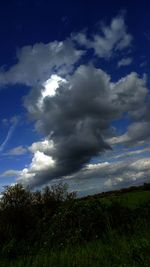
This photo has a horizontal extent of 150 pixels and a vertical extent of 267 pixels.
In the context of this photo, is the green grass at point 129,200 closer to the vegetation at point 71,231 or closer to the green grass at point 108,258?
the vegetation at point 71,231

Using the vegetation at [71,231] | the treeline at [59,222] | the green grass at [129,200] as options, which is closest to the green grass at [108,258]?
the vegetation at [71,231]

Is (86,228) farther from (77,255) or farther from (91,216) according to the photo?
(77,255)

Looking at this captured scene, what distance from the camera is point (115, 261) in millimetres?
7055

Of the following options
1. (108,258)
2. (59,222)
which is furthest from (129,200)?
(108,258)

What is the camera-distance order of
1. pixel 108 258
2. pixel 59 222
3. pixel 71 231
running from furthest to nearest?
pixel 59 222 → pixel 71 231 → pixel 108 258

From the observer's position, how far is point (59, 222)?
1638 cm

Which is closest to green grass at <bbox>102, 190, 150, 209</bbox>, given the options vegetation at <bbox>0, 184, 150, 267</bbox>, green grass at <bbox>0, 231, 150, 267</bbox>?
vegetation at <bbox>0, 184, 150, 267</bbox>

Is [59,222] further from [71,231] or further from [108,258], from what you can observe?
[108,258]

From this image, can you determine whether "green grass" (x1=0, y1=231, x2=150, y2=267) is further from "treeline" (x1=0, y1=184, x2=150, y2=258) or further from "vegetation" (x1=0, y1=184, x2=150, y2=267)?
"treeline" (x1=0, y1=184, x2=150, y2=258)

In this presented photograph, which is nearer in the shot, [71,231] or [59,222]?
[71,231]

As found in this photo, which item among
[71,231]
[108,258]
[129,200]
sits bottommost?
[108,258]

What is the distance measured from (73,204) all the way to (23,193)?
6.40 meters

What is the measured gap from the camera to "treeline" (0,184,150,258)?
526 inches

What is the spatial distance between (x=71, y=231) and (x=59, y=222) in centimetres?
148
